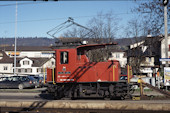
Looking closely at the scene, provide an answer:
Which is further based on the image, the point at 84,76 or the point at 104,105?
the point at 84,76

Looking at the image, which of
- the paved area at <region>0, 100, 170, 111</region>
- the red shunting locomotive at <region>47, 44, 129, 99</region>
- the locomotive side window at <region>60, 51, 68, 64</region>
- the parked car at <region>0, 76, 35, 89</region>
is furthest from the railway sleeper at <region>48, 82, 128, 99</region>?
the parked car at <region>0, 76, 35, 89</region>

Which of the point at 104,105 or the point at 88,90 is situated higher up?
the point at 88,90

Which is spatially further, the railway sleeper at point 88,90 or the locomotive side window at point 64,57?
the locomotive side window at point 64,57

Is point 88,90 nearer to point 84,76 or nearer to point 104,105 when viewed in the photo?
point 84,76

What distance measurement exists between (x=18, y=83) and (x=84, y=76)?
14654 mm

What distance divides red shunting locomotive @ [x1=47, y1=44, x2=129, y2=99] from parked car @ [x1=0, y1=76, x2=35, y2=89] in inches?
509

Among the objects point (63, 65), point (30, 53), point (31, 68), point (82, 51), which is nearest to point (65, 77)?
point (63, 65)

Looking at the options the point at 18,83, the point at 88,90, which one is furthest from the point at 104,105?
the point at 18,83

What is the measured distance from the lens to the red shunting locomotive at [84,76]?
15719 mm

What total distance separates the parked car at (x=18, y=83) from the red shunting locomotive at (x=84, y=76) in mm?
12929

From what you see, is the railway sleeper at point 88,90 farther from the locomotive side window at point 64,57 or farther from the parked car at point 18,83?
the parked car at point 18,83

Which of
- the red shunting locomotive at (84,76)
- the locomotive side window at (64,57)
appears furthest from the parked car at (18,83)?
the locomotive side window at (64,57)

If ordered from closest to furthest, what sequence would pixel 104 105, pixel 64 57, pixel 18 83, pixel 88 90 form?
1. pixel 104 105
2. pixel 88 90
3. pixel 64 57
4. pixel 18 83

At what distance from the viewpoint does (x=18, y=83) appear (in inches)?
1114
